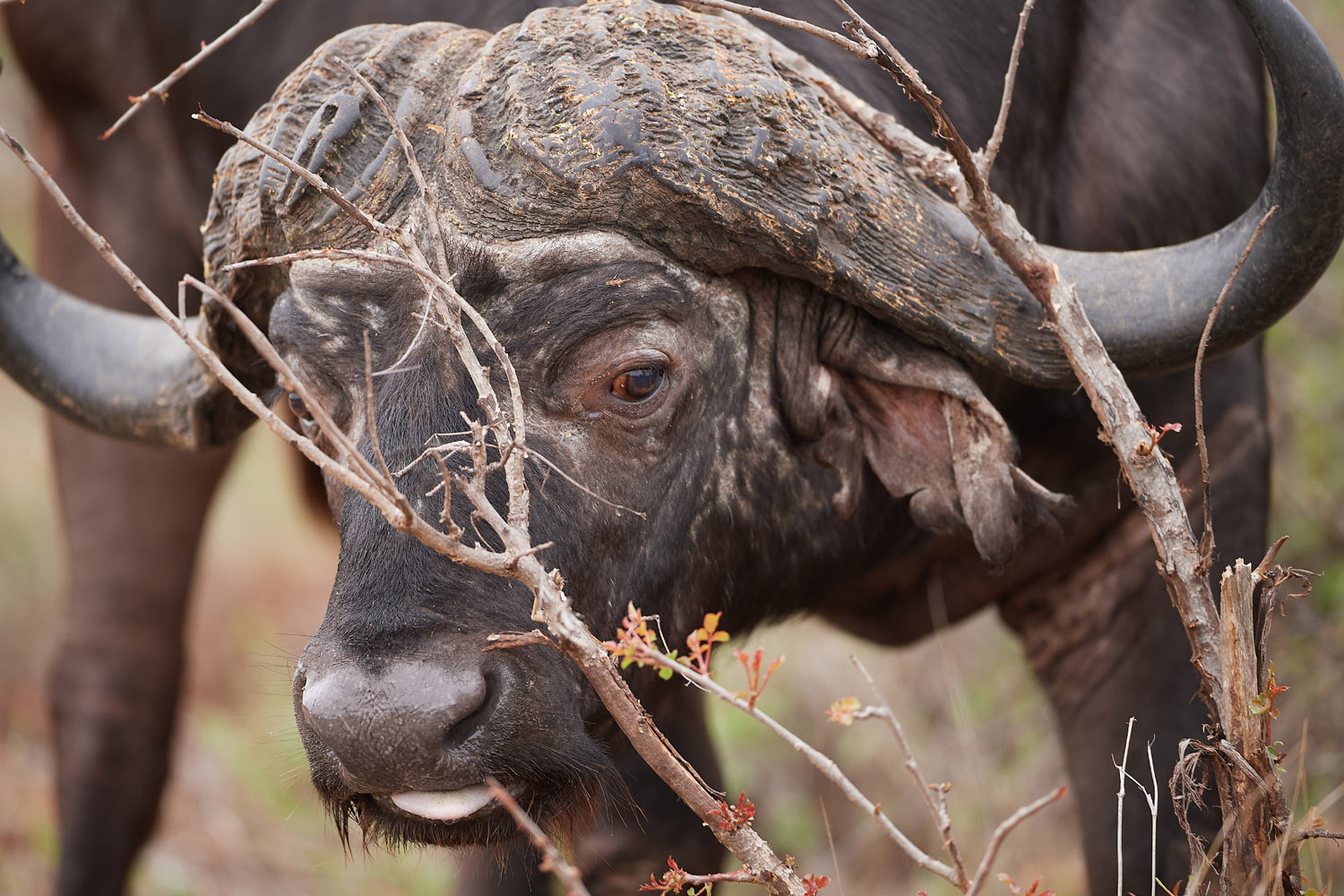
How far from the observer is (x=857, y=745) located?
502 centimetres

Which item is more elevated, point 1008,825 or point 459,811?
point 1008,825

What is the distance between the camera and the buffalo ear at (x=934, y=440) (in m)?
2.33

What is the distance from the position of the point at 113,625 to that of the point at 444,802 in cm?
259

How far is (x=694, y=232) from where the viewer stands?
7.12 ft

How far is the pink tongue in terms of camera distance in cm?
200

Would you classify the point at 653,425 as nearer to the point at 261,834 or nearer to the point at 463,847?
the point at 463,847

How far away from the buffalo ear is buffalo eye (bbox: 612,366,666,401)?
377 mm

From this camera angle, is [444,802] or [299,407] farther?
[299,407]

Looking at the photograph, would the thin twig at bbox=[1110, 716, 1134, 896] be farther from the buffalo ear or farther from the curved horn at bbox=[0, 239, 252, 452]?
the curved horn at bbox=[0, 239, 252, 452]

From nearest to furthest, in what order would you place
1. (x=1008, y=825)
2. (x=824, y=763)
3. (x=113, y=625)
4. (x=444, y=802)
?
(x=1008, y=825)
(x=824, y=763)
(x=444, y=802)
(x=113, y=625)

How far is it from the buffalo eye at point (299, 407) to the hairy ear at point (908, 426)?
32.5 inches

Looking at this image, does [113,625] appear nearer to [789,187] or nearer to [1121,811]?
[789,187]

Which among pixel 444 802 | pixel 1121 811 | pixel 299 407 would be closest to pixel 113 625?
pixel 299 407

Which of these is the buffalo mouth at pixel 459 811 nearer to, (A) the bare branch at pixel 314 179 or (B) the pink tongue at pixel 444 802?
(B) the pink tongue at pixel 444 802
